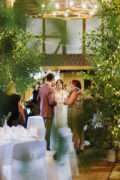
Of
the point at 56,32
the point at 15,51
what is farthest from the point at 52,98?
the point at 56,32

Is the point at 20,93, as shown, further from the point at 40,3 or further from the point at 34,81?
the point at 40,3

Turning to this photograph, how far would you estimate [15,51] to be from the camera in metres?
0.63

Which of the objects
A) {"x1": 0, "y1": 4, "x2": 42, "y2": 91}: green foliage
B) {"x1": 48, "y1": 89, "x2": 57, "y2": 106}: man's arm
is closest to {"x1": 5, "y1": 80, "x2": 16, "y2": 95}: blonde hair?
{"x1": 0, "y1": 4, "x2": 42, "y2": 91}: green foliage

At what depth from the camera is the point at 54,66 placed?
58cm

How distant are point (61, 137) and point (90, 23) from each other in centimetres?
20

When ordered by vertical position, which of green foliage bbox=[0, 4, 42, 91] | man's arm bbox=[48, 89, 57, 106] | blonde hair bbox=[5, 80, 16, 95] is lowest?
man's arm bbox=[48, 89, 57, 106]

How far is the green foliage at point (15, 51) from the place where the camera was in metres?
0.57

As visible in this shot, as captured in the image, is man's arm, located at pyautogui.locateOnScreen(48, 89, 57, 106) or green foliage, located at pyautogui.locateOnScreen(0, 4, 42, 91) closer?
green foliage, located at pyautogui.locateOnScreen(0, 4, 42, 91)

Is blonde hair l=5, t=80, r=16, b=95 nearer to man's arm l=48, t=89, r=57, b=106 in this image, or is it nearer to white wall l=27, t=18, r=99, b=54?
white wall l=27, t=18, r=99, b=54

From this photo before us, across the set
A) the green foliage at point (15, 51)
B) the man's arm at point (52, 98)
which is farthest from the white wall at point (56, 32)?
the man's arm at point (52, 98)

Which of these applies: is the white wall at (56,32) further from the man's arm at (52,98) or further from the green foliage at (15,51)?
the man's arm at (52,98)

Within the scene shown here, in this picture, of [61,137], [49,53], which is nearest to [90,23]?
[49,53]

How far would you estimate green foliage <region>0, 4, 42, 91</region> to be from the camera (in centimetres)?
57

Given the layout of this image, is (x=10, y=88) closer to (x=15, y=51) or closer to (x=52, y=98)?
(x=15, y=51)
